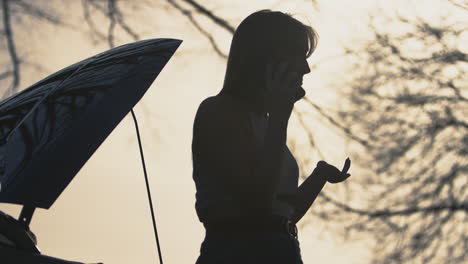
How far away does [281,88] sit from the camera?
3.90ft

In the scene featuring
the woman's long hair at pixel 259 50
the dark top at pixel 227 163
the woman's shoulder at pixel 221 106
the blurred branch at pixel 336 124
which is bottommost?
the dark top at pixel 227 163

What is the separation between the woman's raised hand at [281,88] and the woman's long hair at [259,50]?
35 millimetres

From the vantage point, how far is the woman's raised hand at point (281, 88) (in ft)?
3.79

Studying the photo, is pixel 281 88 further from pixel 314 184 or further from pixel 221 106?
pixel 314 184

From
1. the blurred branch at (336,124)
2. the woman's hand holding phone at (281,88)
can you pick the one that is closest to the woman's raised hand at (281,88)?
the woman's hand holding phone at (281,88)

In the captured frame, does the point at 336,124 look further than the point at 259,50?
Yes

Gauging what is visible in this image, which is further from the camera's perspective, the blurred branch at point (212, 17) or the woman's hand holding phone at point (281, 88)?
the blurred branch at point (212, 17)

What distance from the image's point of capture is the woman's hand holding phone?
1.15m

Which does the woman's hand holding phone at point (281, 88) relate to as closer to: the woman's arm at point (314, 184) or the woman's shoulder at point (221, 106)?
the woman's shoulder at point (221, 106)

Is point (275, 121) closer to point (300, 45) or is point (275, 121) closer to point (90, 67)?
point (300, 45)

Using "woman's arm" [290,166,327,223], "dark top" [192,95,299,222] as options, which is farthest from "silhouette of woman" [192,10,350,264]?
"woman's arm" [290,166,327,223]

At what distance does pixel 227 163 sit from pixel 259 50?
0.31 m

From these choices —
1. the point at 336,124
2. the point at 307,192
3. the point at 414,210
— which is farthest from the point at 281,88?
the point at 414,210

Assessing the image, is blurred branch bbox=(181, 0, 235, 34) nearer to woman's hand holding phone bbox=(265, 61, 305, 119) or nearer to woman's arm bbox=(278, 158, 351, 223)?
woman's arm bbox=(278, 158, 351, 223)
